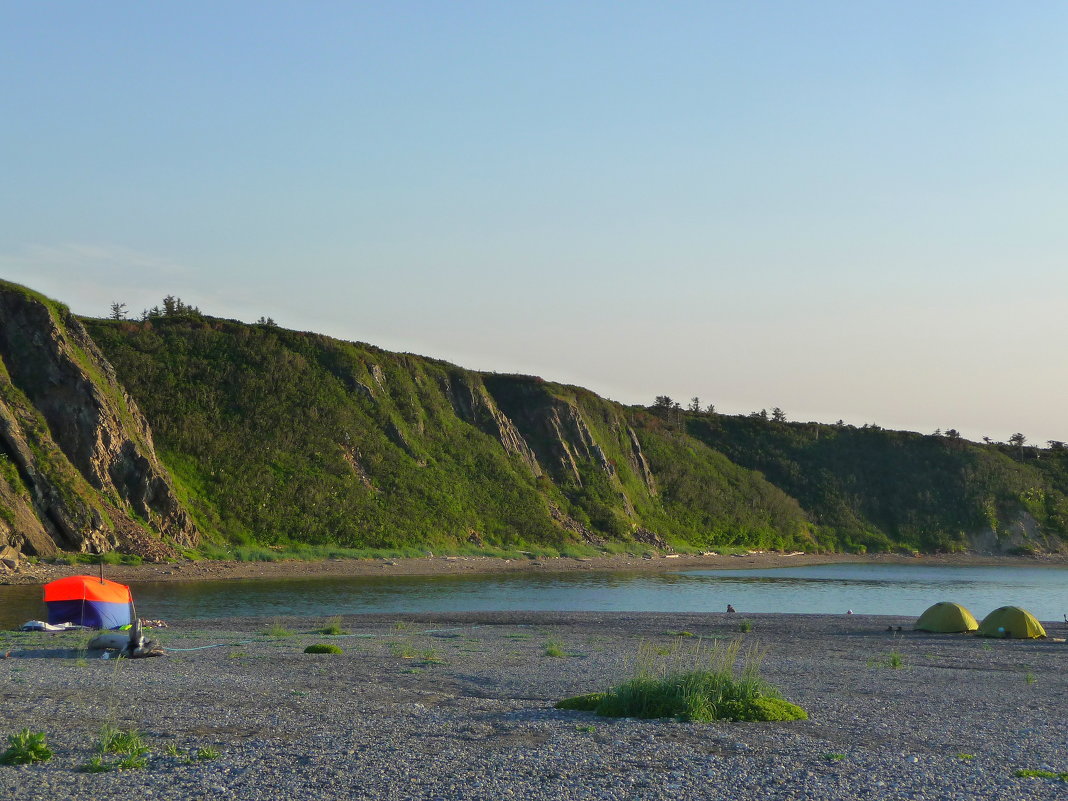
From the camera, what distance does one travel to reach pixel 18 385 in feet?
203

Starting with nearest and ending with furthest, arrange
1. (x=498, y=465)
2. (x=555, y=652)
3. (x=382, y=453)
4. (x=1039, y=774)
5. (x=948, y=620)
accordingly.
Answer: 1. (x=1039, y=774)
2. (x=555, y=652)
3. (x=948, y=620)
4. (x=382, y=453)
5. (x=498, y=465)

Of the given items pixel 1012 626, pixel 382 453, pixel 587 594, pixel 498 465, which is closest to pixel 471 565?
pixel 382 453

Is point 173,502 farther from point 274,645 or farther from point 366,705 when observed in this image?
point 366,705

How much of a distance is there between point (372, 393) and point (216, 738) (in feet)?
253

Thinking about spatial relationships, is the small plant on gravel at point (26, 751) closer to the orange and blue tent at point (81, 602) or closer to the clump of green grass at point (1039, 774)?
the clump of green grass at point (1039, 774)

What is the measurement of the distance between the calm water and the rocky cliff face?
7.55 meters

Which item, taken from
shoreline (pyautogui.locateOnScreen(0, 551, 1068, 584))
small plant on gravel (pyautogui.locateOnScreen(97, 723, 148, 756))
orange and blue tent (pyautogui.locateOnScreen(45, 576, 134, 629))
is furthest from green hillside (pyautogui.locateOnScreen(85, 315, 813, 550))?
small plant on gravel (pyautogui.locateOnScreen(97, 723, 148, 756))

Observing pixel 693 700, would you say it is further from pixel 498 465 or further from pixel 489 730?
pixel 498 465

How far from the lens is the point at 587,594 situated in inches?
2306

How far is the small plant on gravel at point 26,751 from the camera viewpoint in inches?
Answer: 429

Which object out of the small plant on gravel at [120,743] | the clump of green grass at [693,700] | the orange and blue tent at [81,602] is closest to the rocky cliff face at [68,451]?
the orange and blue tent at [81,602]

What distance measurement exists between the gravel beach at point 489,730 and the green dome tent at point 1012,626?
971 centimetres

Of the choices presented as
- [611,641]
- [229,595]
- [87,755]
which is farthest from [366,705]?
[229,595]

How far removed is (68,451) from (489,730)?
54026 mm
